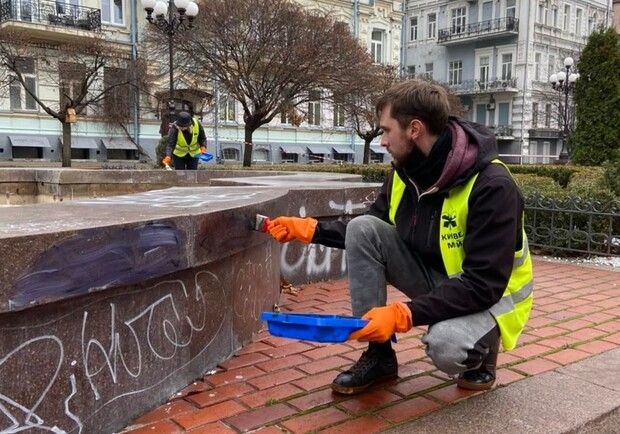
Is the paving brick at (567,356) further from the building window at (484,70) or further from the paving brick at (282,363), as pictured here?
the building window at (484,70)

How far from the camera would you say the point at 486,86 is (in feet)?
138

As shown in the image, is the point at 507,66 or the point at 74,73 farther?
the point at 507,66

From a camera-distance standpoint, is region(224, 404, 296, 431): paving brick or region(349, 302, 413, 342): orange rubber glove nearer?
region(349, 302, 413, 342): orange rubber glove

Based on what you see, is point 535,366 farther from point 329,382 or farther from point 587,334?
point 329,382

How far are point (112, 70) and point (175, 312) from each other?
23869 mm

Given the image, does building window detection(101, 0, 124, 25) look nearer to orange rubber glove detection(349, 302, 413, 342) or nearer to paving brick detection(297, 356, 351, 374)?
paving brick detection(297, 356, 351, 374)

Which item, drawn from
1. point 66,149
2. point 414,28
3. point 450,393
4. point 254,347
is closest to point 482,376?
point 450,393

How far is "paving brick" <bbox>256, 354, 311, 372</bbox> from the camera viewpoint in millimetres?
3031

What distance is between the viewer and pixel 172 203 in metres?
3.04

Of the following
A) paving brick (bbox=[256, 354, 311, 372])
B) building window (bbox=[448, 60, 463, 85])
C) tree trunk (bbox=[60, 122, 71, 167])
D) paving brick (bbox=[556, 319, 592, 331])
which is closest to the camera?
paving brick (bbox=[256, 354, 311, 372])

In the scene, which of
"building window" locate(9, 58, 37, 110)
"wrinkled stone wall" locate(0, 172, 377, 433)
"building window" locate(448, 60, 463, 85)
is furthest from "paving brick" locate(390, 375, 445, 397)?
"building window" locate(448, 60, 463, 85)

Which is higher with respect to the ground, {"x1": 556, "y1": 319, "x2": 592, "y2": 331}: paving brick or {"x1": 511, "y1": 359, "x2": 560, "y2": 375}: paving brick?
{"x1": 511, "y1": 359, "x2": 560, "y2": 375}: paving brick

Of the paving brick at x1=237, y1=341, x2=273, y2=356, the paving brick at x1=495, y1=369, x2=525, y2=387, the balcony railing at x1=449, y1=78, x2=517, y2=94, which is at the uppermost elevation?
the balcony railing at x1=449, y1=78, x2=517, y2=94

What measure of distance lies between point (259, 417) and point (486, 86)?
42.5m
